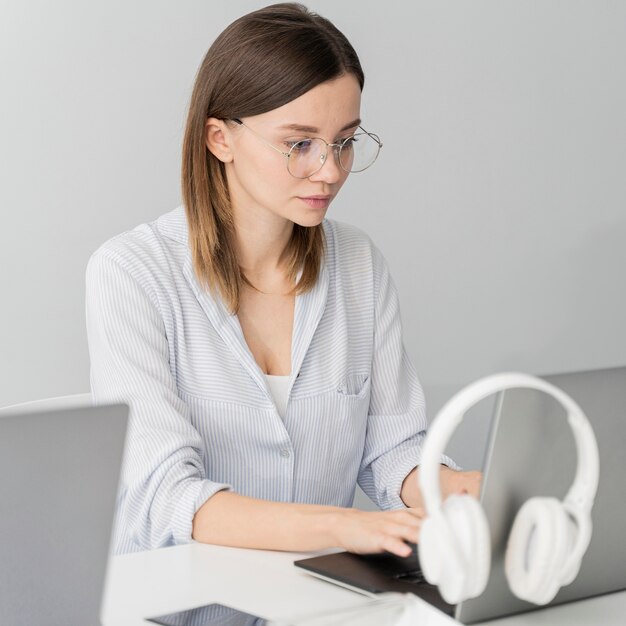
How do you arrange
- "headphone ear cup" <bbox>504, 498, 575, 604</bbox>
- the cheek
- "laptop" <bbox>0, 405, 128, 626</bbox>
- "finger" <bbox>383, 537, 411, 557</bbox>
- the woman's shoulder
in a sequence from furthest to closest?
the woman's shoulder, the cheek, "finger" <bbox>383, 537, 411, 557</bbox>, "headphone ear cup" <bbox>504, 498, 575, 604</bbox>, "laptop" <bbox>0, 405, 128, 626</bbox>

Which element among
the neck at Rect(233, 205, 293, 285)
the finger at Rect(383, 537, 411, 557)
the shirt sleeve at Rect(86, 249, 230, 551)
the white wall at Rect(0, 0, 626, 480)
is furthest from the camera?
the white wall at Rect(0, 0, 626, 480)

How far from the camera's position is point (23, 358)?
284cm

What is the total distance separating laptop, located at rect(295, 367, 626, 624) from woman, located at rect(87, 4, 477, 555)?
0.40 m

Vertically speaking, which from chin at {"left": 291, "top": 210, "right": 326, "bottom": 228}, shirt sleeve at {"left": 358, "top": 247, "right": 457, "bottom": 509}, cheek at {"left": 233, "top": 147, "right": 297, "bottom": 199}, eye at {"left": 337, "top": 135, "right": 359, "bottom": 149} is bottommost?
shirt sleeve at {"left": 358, "top": 247, "right": 457, "bottom": 509}

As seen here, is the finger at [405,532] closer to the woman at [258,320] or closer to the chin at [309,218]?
the woman at [258,320]

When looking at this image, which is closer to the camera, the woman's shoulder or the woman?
the woman

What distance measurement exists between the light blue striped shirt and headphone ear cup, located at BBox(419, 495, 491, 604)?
23.1 inches

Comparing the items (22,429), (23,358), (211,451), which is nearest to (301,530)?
(211,451)

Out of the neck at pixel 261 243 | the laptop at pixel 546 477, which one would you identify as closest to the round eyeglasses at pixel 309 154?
the neck at pixel 261 243

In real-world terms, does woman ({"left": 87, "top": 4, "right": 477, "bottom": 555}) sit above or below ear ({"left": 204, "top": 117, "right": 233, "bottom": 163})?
below

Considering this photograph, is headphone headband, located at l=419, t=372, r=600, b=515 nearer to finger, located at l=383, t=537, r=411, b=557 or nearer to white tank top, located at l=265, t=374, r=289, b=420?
finger, located at l=383, t=537, r=411, b=557

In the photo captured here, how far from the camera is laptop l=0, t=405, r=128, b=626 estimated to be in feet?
2.80

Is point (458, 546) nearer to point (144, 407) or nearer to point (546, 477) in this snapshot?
point (546, 477)

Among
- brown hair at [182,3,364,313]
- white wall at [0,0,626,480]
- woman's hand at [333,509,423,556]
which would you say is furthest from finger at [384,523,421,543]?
white wall at [0,0,626,480]
